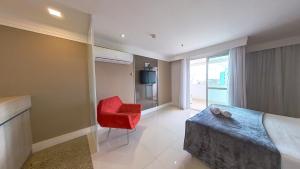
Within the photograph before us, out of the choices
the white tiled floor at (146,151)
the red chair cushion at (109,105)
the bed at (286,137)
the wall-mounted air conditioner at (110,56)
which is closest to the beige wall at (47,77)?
the wall-mounted air conditioner at (110,56)

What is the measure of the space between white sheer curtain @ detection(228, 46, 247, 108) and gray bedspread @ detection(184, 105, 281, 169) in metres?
1.17

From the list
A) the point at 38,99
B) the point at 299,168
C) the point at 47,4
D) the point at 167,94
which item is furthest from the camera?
the point at 167,94

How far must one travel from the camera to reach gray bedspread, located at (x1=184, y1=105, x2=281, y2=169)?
1.13 meters

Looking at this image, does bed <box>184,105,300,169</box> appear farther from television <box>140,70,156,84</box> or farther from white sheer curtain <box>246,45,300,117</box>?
television <box>140,70,156,84</box>

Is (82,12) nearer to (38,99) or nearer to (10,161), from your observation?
(38,99)

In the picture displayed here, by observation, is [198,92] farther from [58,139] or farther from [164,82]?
[58,139]

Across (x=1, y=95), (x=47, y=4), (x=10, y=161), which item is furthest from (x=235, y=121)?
(x=1, y=95)

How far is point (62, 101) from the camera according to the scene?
7.09ft

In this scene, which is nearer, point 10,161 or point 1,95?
point 10,161

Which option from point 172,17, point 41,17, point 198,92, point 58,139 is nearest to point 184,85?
point 198,92

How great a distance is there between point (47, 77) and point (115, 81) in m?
1.41

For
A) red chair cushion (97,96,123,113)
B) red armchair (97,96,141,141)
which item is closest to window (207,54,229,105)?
red armchair (97,96,141,141)

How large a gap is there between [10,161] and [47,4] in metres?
2.00

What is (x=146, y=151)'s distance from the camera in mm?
1880
